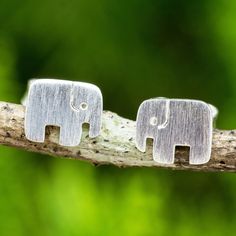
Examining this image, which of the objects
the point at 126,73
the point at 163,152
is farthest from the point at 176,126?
the point at 126,73

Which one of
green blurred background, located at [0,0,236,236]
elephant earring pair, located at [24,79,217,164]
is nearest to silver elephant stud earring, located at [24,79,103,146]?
elephant earring pair, located at [24,79,217,164]

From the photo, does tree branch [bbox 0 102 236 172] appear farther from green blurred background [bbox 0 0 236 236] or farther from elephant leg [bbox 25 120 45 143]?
green blurred background [bbox 0 0 236 236]

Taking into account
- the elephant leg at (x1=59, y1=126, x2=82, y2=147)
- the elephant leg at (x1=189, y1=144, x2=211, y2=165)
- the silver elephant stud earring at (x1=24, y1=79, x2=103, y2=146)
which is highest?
the silver elephant stud earring at (x1=24, y1=79, x2=103, y2=146)

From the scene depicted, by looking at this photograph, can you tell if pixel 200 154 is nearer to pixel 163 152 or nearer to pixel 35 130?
pixel 163 152

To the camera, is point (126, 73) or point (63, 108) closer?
point (63, 108)

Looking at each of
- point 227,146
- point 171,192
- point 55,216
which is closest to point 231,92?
point 171,192

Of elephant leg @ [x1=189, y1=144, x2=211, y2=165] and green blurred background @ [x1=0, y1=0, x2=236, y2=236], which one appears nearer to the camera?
elephant leg @ [x1=189, y1=144, x2=211, y2=165]

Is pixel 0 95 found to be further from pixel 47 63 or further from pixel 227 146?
pixel 227 146
